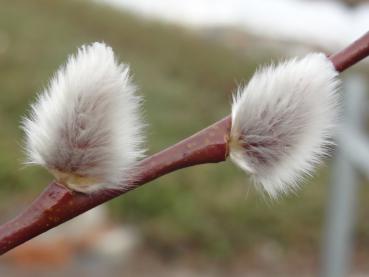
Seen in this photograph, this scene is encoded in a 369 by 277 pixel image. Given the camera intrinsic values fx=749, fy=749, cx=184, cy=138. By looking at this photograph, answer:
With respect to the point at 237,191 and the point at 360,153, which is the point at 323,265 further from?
the point at 237,191

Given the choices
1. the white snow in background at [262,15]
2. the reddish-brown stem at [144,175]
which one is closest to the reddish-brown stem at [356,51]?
the reddish-brown stem at [144,175]

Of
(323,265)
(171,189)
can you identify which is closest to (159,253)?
(171,189)

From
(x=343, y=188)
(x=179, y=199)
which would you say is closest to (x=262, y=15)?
(x=179, y=199)

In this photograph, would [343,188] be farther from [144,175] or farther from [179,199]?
[144,175]

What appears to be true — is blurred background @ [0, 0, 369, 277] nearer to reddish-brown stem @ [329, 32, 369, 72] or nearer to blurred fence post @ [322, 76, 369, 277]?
blurred fence post @ [322, 76, 369, 277]

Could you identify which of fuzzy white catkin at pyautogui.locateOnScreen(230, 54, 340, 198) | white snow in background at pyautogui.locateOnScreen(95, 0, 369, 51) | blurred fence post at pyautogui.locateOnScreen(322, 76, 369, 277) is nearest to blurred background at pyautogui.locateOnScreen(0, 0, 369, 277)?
blurred fence post at pyautogui.locateOnScreen(322, 76, 369, 277)

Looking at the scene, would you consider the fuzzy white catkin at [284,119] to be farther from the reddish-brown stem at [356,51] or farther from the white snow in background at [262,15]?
the white snow in background at [262,15]

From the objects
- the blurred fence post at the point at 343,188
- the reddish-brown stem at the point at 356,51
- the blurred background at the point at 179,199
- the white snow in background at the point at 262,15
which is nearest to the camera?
the reddish-brown stem at the point at 356,51
